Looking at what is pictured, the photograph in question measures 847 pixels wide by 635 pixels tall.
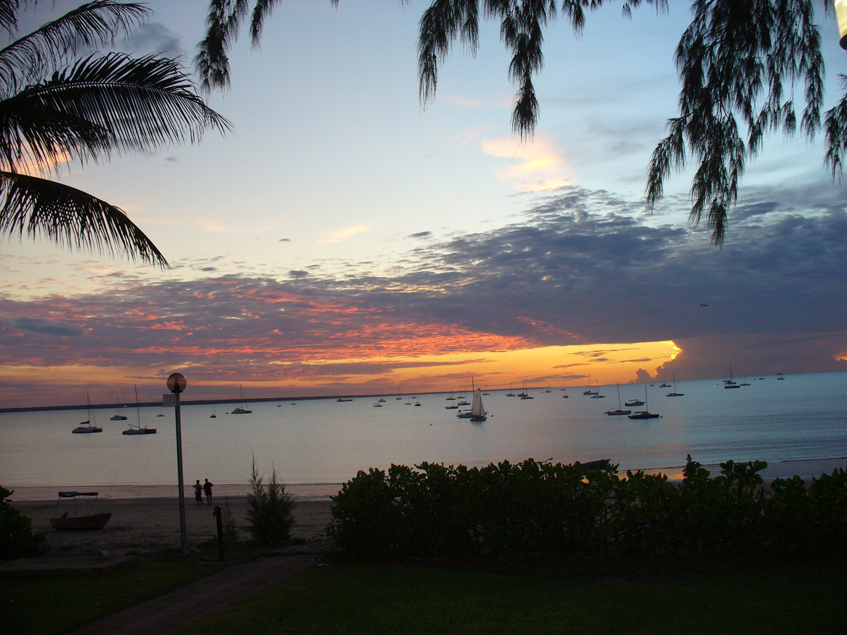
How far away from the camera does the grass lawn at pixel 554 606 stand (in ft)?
17.4

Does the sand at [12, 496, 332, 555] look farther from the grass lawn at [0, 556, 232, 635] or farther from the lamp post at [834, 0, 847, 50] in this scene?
the lamp post at [834, 0, 847, 50]

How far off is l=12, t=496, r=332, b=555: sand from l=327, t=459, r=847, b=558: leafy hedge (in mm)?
5574

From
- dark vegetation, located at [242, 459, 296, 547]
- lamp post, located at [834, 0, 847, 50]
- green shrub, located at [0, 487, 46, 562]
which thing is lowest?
dark vegetation, located at [242, 459, 296, 547]

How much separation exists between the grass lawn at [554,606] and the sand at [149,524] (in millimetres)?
6269

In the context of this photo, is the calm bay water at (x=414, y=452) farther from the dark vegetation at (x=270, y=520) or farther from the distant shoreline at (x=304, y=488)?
the dark vegetation at (x=270, y=520)

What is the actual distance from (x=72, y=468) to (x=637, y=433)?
223 ft

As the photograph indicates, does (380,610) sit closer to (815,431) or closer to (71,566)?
(71,566)

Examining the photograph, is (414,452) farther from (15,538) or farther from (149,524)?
(15,538)

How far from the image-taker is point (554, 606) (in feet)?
19.7

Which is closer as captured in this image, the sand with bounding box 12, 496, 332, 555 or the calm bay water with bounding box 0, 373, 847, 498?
the sand with bounding box 12, 496, 332, 555

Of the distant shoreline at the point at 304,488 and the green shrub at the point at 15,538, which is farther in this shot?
the distant shoreline at the point at 304,488

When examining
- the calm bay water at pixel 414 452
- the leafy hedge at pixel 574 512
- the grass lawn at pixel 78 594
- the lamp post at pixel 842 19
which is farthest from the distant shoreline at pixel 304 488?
the lamp post at pixel 842 19

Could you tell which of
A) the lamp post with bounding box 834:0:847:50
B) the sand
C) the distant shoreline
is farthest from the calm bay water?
the lamp post with bounding box 834:0:847:50

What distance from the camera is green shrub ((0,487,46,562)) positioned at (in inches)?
376
